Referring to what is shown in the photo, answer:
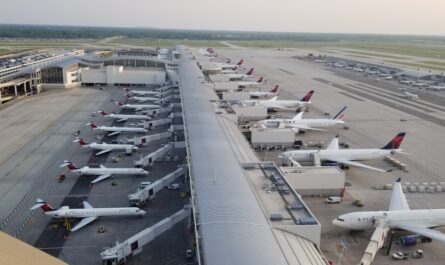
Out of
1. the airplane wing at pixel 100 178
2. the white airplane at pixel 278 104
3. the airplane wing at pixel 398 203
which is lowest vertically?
the airplane wing at pixel 100 178

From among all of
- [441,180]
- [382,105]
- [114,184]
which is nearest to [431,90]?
[382,105]

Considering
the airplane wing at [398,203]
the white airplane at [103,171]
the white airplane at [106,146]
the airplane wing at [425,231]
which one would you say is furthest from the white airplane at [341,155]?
the white airplane at [106,146]

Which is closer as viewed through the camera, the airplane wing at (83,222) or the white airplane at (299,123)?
the airplane wing at (83,222)

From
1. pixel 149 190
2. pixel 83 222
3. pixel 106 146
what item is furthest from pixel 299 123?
pixel 83 222

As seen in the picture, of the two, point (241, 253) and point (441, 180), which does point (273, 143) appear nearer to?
point (441, 180)

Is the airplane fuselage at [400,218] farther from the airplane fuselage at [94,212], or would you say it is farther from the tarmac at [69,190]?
the airplane fuselage at [94,212]
